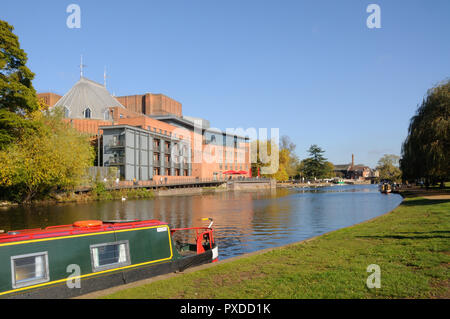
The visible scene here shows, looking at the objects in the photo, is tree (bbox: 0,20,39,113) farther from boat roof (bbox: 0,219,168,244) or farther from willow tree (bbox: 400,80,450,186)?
willow tree (bbox: 400,80,450,186)

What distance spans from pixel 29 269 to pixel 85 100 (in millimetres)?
77024

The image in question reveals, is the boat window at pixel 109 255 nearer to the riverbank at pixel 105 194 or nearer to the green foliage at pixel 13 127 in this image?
the green foliage at pixel 13 127

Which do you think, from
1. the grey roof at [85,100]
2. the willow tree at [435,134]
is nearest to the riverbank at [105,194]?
the grey roof at [85,100]

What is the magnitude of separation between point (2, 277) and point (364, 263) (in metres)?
9.36

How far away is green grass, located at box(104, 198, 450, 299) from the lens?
720 centimetres

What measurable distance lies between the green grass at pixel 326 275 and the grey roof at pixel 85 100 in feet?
238

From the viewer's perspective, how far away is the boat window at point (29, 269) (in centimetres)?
779

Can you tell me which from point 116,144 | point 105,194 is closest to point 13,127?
point 105,194

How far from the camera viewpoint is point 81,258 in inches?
353

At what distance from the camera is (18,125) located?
3172cm
